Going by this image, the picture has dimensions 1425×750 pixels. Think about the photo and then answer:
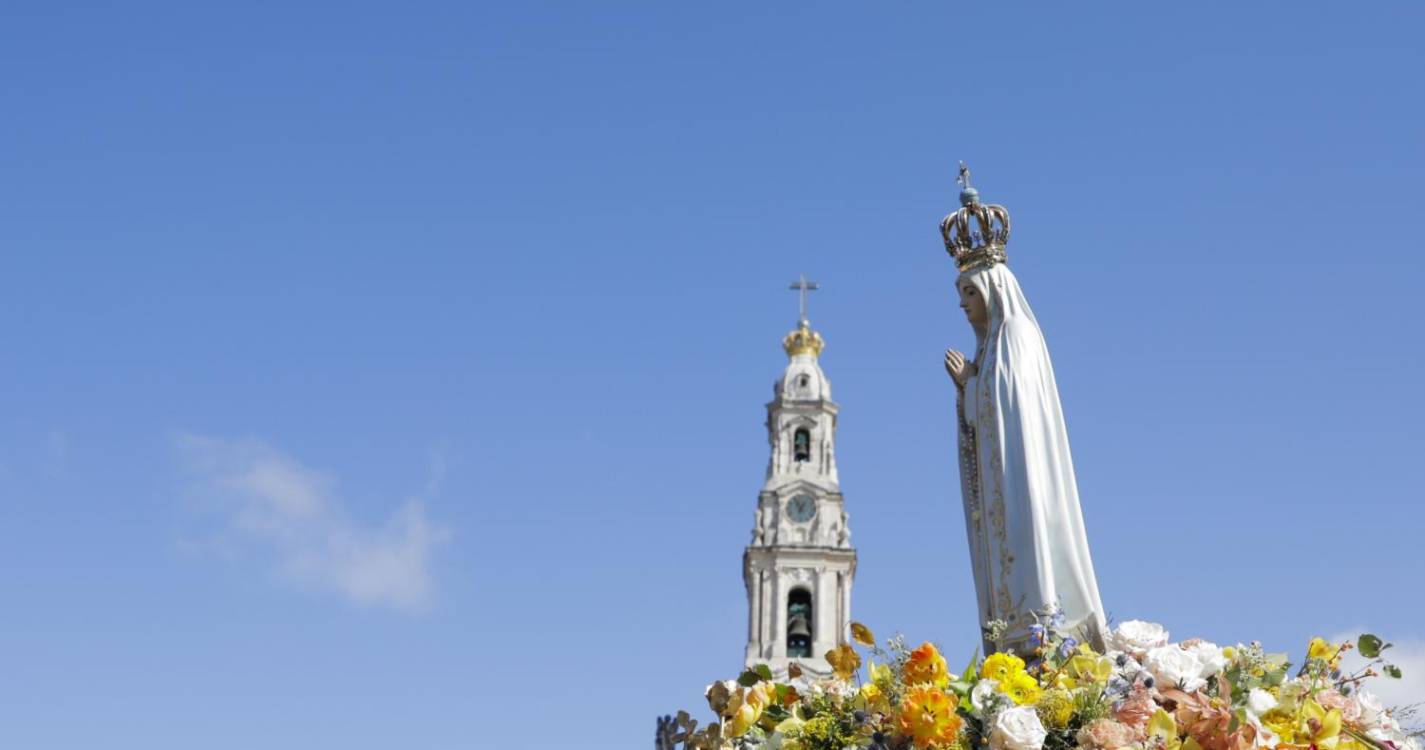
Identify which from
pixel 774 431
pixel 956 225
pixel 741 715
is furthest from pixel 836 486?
pixel 741 715

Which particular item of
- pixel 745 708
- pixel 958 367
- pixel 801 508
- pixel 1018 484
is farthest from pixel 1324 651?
pixel 801 508

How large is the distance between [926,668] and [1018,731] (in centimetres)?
48

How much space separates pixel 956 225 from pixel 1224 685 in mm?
5235

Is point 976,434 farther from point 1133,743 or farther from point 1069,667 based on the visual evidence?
point 1133,743

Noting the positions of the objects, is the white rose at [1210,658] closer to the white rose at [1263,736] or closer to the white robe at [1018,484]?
the white rose at [1263,736]

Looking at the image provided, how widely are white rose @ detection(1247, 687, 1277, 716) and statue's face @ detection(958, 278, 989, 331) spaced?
4.86 meters

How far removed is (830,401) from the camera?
6081cm

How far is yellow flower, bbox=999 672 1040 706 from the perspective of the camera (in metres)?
5.33

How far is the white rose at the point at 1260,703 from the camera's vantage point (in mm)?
5223

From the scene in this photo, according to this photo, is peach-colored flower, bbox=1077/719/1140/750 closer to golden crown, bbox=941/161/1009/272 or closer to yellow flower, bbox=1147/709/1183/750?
yellow flower, bbox=1147/709/1183/750

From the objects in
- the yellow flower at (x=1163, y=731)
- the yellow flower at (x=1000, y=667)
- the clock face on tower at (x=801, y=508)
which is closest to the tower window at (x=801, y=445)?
the clock face on tower at (x=801, y=508)

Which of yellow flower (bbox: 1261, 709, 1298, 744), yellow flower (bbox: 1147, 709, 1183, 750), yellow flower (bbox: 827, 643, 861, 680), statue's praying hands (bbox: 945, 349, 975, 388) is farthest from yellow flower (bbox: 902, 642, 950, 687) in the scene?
statue's praying hands (bbox: 945, 349, 975, 388)

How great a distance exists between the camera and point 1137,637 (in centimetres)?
598

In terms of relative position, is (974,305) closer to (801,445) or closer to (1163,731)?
(1163,731)
